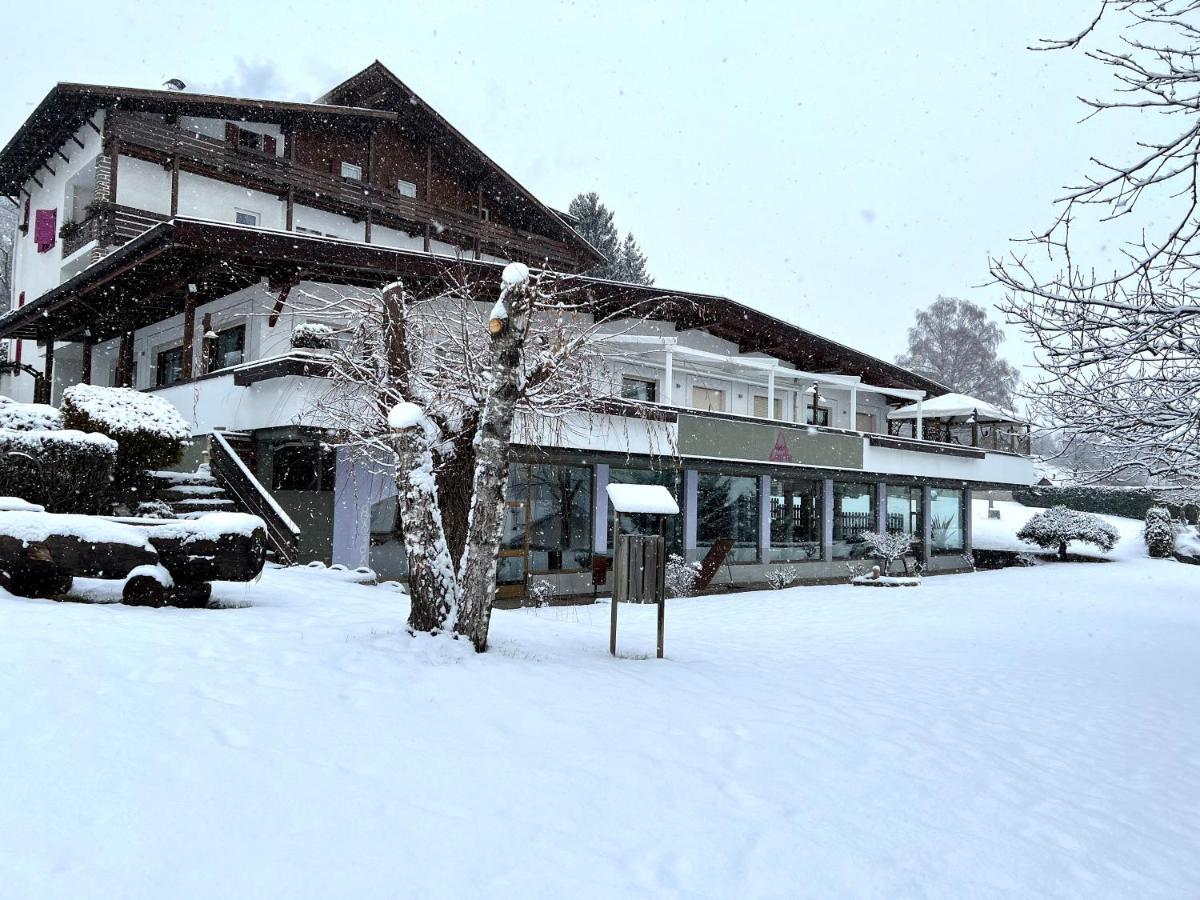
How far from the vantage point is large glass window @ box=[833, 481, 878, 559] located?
2483 cm

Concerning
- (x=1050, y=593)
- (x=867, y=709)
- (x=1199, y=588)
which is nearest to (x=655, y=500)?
Answer: (x=867, y=709)

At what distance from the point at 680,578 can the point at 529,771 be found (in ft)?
46.8

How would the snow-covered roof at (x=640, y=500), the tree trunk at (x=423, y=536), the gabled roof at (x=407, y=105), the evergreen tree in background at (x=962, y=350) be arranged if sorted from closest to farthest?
1. the tree trunk at (x=423, y=536)
2. the snow-covered roof at (x=640, y=500)
3. the gabled roof at (x=407, y=105)
4. the evergreen tree in background at (x=962, y=350)

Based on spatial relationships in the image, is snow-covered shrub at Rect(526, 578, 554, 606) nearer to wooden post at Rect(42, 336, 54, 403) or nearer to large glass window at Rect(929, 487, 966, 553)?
wooden post at Rect(42, 336, 54, 403)

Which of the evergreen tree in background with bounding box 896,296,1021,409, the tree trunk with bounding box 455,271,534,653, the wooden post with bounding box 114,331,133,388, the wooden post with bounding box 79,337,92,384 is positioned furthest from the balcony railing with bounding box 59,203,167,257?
the evergreen tree in background with bounding box 896,296,1021,409

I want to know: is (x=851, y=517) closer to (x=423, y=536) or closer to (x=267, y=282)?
(x=267, y=282)

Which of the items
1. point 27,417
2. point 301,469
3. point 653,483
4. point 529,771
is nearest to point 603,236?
point 653,483

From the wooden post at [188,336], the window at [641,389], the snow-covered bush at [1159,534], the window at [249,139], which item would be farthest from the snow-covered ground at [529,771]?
the snow-covered bush at [1159,534]

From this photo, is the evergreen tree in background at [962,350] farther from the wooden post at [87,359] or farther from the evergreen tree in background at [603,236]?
the wooden post at [87,359]

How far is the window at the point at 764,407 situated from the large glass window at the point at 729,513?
3.96 metres

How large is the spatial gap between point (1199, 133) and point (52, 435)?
37.6 feet

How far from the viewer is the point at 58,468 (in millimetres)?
9734

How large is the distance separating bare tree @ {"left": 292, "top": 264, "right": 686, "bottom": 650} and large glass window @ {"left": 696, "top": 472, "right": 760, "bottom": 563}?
1161 centimetres

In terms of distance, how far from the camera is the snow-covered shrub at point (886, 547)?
24625 millimetres
